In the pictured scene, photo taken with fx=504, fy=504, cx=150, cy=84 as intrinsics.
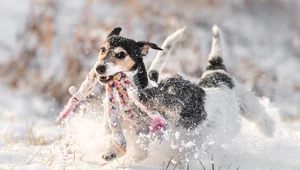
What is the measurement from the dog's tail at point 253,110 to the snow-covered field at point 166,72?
8cm

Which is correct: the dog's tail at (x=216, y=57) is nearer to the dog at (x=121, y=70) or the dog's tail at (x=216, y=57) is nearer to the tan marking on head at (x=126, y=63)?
the dog at (x=121, y=70)

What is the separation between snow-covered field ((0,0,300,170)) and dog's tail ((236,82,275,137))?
0.28 feet

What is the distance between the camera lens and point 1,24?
11.3 m

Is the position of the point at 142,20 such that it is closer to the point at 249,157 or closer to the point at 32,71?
the point at 32,71

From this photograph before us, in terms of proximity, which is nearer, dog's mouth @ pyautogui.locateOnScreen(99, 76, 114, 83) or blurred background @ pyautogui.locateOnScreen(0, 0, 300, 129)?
dog's mouth @ pyautogui.locateOnScreen(99, 76, 114, 83)

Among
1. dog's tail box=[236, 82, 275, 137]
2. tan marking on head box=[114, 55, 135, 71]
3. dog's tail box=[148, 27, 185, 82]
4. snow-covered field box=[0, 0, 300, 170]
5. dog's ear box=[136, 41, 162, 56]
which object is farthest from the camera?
dog's tail box=[236, 82, 275, 137]

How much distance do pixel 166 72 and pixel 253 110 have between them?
1.05m

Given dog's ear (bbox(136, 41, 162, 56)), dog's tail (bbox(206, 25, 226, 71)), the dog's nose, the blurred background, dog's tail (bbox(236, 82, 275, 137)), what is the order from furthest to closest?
1. the blurred background
2. dog's tail (bbox(206, 25, 226, 71))
3. dog's tail (bbox(236, 82, 275, 137))
4. dog's ear (bbox(136, 41, 162, 56))
5. the dog's nose

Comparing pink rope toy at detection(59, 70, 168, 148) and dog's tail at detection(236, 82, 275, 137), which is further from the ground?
dog's tail at detection(236, 82, 275, 137)

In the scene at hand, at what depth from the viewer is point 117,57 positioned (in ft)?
10.1

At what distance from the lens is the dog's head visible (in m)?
3.02

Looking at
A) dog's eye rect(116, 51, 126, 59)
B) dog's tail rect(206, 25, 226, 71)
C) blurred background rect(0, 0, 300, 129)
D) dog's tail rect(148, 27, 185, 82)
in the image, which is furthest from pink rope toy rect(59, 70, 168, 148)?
blurred background rect(0, 0, 300, 129)

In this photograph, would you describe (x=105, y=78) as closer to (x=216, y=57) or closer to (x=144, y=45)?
(x=144, y=45)

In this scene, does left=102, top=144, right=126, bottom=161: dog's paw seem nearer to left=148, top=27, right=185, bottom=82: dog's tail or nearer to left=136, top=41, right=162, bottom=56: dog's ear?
left=136, top=41, right=162, bottom=56: dog's ear
